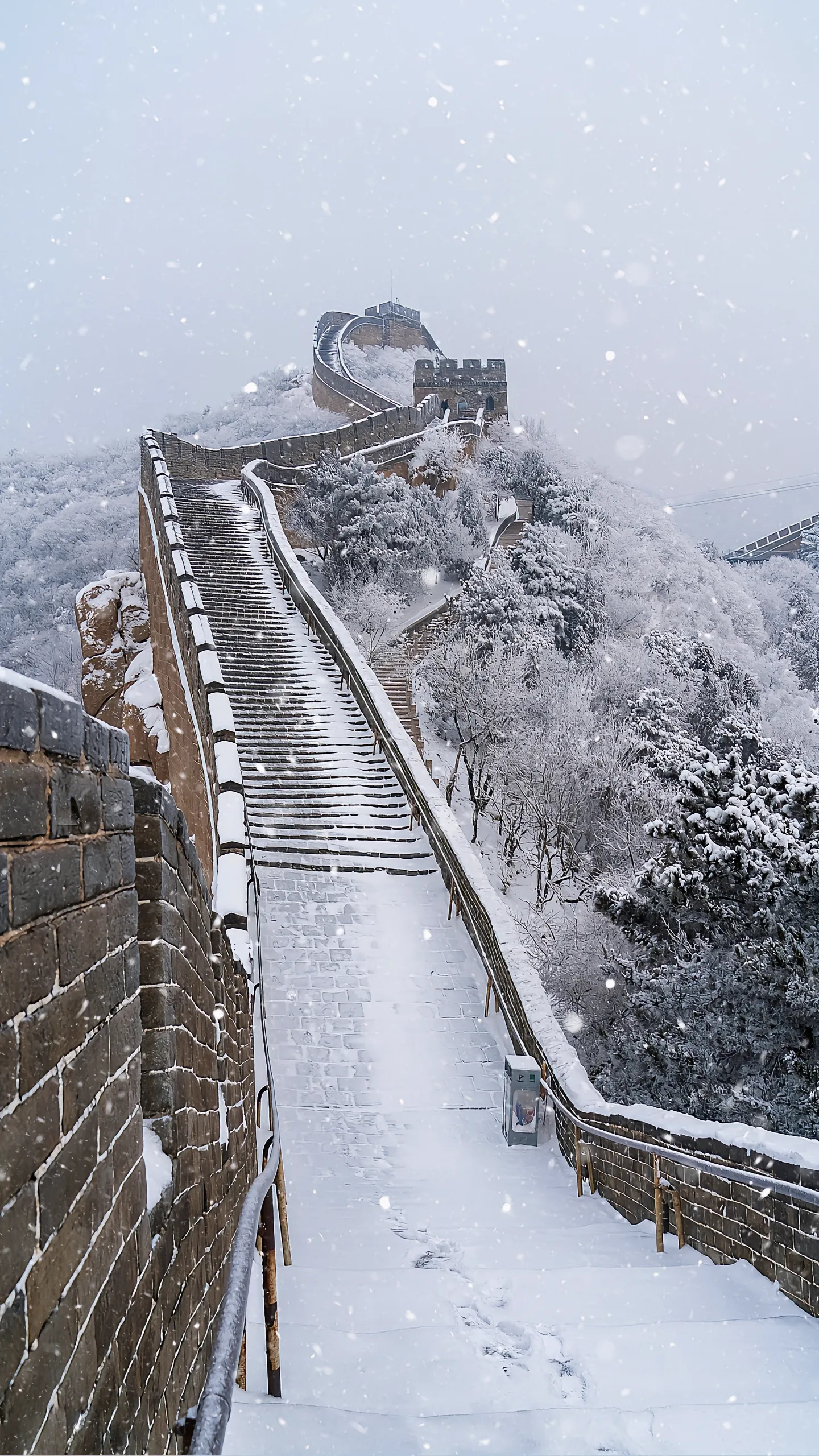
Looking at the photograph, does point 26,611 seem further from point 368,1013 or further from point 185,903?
point 185,903

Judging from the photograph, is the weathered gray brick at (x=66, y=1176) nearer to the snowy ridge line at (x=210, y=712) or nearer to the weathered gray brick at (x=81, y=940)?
the weathered gray brick at (x=81, y=940)

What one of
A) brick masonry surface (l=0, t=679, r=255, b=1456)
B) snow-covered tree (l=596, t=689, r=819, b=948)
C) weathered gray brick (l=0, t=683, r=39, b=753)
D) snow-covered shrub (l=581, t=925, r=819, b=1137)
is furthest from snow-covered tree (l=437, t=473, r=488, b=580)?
weathered gray brick (l=0, t=683, r=39, b=753)

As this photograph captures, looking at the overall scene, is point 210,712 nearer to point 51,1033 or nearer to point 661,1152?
point 661,1152

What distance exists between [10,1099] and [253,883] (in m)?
9.42

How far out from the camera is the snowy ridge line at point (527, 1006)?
465 cm

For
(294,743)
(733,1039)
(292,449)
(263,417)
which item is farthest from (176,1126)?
(263,417)

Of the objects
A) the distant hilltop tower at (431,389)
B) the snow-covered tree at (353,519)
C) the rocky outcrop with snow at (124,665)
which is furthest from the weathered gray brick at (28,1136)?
the distant hilltop tower at (431,389)

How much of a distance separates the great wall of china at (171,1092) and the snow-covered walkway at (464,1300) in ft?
0.68

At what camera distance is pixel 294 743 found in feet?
47.7

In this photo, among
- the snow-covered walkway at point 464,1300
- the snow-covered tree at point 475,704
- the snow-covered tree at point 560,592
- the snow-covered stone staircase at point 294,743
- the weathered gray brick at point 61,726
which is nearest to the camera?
the weathered gray brick at point 61,726

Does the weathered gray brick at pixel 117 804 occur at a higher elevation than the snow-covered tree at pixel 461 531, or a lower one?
lower

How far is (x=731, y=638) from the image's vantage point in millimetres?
31531

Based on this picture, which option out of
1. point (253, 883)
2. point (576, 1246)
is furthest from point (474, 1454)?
point (253, 883)

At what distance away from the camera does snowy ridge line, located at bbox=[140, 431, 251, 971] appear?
7020 millimetres
